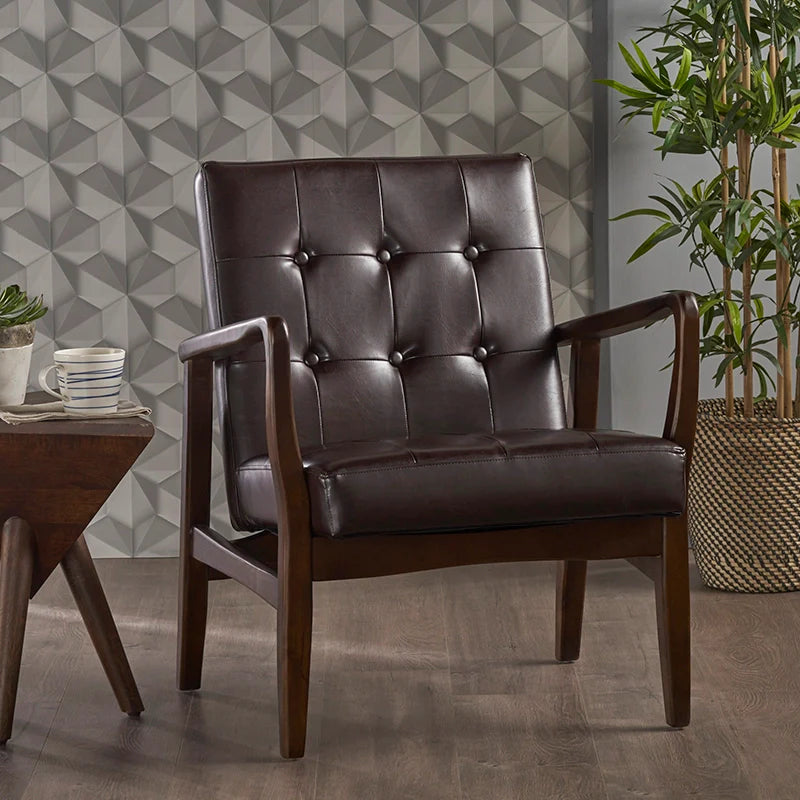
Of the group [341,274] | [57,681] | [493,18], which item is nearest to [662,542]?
[341,274]

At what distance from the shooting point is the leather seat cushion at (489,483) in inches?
66.0

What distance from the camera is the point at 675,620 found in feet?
6.07

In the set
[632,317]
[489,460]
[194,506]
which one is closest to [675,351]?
[632,317]

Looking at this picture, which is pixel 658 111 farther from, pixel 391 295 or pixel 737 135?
pixel 391 295

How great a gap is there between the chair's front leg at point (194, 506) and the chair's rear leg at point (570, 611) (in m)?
0.64

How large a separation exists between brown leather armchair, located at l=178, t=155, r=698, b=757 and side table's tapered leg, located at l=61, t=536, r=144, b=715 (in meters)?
0.14

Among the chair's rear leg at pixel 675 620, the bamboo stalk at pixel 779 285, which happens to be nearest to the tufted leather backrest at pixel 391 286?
the chair's rear leg at pixel 675 620

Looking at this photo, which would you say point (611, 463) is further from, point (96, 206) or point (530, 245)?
point (96, 206)

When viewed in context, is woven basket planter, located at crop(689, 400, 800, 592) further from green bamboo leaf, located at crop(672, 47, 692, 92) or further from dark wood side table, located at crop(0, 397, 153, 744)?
dark wood side table, located at crop(0, 397, 153, 744)

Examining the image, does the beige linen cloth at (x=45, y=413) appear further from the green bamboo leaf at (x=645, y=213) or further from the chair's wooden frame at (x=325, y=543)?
the green bamboo leaf at (x=645, y=213)

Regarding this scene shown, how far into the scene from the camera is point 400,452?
1.73 m

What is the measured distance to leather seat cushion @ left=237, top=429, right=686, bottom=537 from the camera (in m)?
1.68

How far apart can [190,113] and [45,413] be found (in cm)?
136

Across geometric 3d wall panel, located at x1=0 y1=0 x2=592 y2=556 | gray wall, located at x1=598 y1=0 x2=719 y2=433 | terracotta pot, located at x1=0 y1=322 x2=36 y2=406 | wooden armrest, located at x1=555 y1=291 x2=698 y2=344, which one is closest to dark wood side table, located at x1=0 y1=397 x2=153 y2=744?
terracotta pot, located at x1=0 y1=322 x2=36 y2=406
